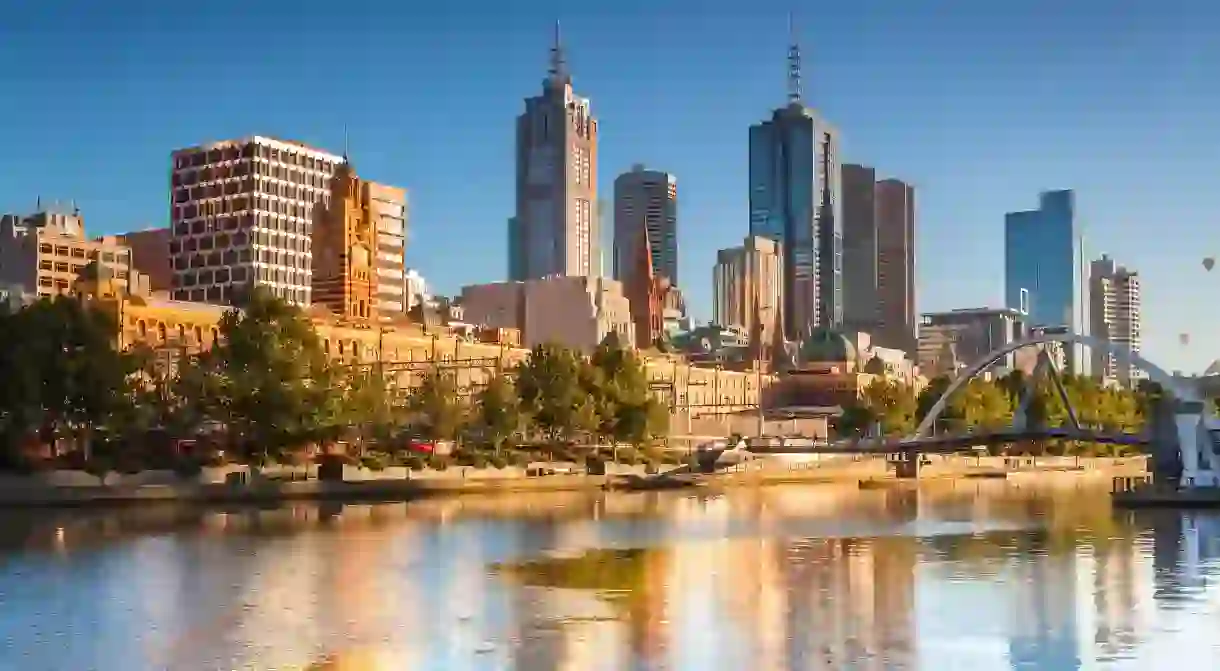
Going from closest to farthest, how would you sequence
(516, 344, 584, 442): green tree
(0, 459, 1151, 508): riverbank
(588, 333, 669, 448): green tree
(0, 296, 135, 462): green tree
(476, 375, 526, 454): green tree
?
(0, 459, 1151, 508): riverbank → (0, 296, 135, 462): green tree → (476, 375, 526, 454): green tree → (516, 344, 584, 442): green tree → (588, 333, 669, 448): green tree

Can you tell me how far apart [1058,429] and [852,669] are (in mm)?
87451

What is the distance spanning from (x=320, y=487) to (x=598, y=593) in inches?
2198

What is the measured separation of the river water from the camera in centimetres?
3509

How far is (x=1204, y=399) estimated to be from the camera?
98438 mm

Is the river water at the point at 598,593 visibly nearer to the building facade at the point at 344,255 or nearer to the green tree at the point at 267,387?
the green tree at the point at 267,387

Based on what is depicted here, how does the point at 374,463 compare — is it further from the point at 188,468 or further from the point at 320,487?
the point at 188,468

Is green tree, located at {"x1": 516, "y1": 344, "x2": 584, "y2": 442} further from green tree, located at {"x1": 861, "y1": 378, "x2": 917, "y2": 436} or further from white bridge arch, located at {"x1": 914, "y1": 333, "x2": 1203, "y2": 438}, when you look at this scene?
green tree, located at {"x1": 861, "y1": 378, "x2": 917, "y2": 436}

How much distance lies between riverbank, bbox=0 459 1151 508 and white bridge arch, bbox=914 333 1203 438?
21788 millimetres

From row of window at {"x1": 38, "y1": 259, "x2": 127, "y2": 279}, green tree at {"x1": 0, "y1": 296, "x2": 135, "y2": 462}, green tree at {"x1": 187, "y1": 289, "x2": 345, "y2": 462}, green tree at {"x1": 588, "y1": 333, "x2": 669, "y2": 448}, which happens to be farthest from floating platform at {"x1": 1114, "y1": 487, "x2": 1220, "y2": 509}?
row of window at {"x1": 38, "y1": 259, "x2": 127, "y2": 279}

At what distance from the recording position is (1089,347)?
475 ft

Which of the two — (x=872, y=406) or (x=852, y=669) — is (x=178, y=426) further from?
(x=872, y=406)

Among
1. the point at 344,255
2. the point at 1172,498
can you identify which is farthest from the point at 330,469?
the point at 344,255

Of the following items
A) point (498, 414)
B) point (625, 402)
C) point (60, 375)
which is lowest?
point (498, 414)

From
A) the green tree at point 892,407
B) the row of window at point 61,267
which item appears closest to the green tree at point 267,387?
the row of window at point 61,267
